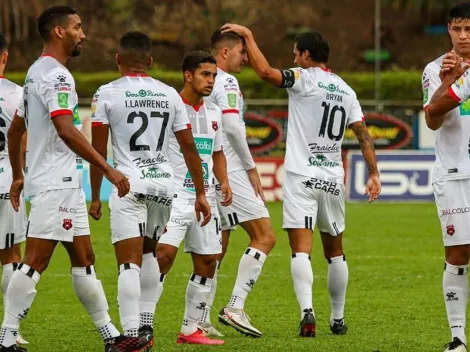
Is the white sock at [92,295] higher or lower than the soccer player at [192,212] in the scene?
lower

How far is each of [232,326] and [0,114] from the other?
8.58 ft

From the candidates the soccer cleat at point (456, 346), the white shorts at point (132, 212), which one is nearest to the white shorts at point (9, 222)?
the white shorts at point (132, 212)

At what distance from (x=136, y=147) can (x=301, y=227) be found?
2130mm

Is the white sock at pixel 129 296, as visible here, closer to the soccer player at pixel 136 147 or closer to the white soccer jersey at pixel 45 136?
the soccer player at pixel 136 147

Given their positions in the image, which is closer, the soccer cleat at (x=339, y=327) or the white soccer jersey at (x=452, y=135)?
the white soccer jersey at (x=452, y=135)

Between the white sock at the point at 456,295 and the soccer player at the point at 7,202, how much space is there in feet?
11.2

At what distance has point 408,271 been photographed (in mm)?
14875

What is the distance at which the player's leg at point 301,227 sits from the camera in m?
10.1

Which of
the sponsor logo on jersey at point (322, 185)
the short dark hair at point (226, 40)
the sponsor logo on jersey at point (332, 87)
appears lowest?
the sponsor logo on jersey at point (322, 185)

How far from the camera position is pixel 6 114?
31.9ft

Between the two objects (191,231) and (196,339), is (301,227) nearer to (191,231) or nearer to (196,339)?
(191,231)

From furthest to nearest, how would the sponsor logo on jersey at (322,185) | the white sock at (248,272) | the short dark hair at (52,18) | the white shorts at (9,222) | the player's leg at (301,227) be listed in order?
the white sock at (248,272) < the sponsor logo on jersey at (322,185) < the player's leg at (301,227) < the white shorts at (9,222) < the short dark hair at (52,18)

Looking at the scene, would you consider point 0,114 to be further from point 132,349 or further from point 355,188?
point 355,188

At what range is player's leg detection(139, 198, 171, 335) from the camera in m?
8.78
